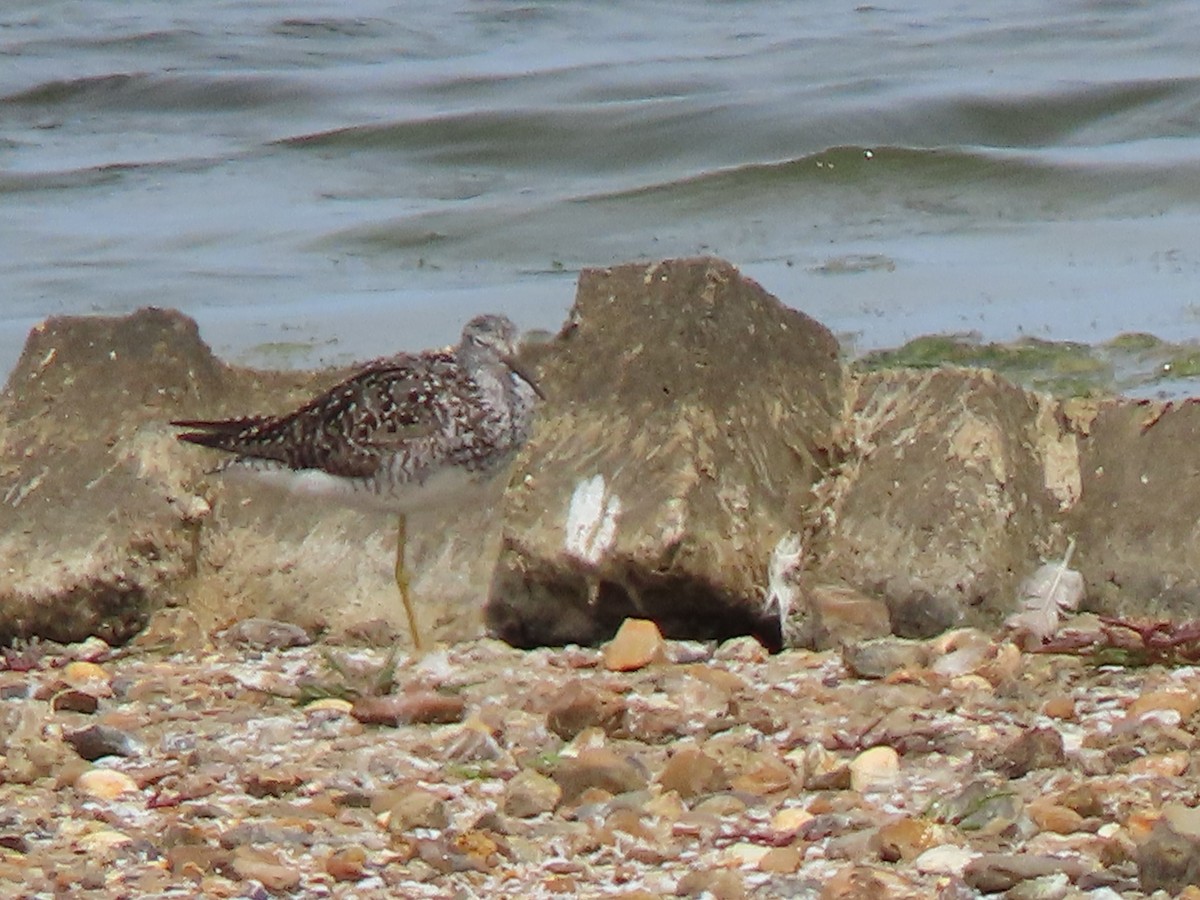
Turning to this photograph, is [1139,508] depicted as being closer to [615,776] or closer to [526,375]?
[526,375]

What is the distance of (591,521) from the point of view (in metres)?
5.41

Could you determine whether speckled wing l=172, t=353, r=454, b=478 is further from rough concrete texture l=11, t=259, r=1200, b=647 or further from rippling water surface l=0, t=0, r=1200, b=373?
rippling water surface l=0, t=0, r=1200, b=373

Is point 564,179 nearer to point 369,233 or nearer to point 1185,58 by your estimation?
point 369,233

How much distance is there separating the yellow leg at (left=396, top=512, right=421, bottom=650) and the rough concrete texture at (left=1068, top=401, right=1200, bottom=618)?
158cm

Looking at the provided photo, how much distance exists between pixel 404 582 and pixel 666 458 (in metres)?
0.73

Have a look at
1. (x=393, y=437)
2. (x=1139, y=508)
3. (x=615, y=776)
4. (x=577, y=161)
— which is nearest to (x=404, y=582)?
(x=393, y=437)

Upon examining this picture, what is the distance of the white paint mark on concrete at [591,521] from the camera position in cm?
534

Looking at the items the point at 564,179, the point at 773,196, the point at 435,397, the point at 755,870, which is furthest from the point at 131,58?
the point at 755,870

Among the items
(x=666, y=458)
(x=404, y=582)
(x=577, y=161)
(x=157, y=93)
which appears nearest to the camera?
(x=666, y=458)

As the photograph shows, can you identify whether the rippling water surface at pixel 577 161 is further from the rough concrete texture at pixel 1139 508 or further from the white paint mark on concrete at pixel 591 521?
the white paint mark on concrete at pixel 591 521

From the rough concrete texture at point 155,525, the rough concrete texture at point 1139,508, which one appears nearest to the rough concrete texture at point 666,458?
the rough concrete texture at point 155,525

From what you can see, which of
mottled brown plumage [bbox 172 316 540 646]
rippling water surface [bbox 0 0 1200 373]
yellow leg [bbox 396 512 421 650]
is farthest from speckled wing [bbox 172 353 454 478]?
rippling water surface [bbox 0 0 1200 373]

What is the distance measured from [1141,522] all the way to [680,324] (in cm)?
121

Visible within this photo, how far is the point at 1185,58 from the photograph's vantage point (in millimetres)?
15297
